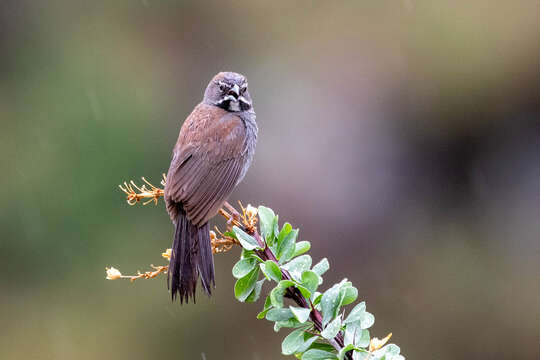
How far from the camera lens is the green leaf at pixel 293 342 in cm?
173

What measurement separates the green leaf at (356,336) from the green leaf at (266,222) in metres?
0.37

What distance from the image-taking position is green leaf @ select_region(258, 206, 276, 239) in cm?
200

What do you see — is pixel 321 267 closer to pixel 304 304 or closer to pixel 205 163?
pixel 304 304

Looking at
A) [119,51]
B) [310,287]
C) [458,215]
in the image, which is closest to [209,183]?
[310,287]

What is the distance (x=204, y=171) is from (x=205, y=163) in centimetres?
11

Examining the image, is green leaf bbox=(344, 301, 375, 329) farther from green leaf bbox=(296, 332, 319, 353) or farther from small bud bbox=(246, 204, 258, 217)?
small bud bbox=(246, 204, 258, 217)

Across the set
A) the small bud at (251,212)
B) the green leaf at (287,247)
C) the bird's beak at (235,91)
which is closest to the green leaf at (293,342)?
the green leaf at (287,247)

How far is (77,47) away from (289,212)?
3730 mm

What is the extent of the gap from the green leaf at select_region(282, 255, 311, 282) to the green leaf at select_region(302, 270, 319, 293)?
46 millimetres

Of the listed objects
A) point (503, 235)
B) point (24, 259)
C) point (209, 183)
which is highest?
point (503, 235)

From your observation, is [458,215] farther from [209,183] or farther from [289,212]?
[209,183]

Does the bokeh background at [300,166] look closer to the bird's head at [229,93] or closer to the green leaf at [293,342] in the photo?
the bird's head at [229,93]

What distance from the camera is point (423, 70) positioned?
9031 mm

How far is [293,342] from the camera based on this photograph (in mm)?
1758
